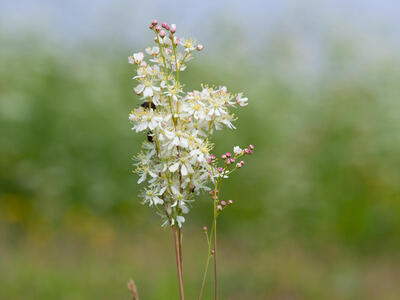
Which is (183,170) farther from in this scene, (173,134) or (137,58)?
(137,58)

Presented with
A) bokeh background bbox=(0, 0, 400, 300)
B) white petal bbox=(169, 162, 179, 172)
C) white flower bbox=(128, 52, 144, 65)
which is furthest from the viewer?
bokeh background bbox=(0, 0, 400, 300)

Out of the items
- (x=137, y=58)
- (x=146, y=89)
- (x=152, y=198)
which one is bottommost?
(x=152, y=198)

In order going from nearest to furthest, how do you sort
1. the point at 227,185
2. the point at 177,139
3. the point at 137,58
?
the point at 177,139 < the point at 137,58 < the point at 227,185

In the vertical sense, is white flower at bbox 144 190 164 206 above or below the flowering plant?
below

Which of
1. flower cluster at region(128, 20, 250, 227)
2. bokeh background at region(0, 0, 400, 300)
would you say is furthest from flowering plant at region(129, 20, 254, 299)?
bokeh background at region(0, 0, 400, 300)

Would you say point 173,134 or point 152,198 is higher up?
point 173,134

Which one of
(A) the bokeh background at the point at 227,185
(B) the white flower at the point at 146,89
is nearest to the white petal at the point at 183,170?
(B) the white flower at the point at 146,89

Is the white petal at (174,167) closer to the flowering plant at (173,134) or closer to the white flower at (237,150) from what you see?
the flowering plant at (173,134)

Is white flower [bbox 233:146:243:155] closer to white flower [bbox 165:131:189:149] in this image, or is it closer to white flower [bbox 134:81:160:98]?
white flower [bbox 165:131:189:149]

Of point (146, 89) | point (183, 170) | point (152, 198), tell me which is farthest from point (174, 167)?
point (146, 89)

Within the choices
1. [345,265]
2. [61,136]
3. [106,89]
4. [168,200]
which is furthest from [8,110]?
[168,200]
